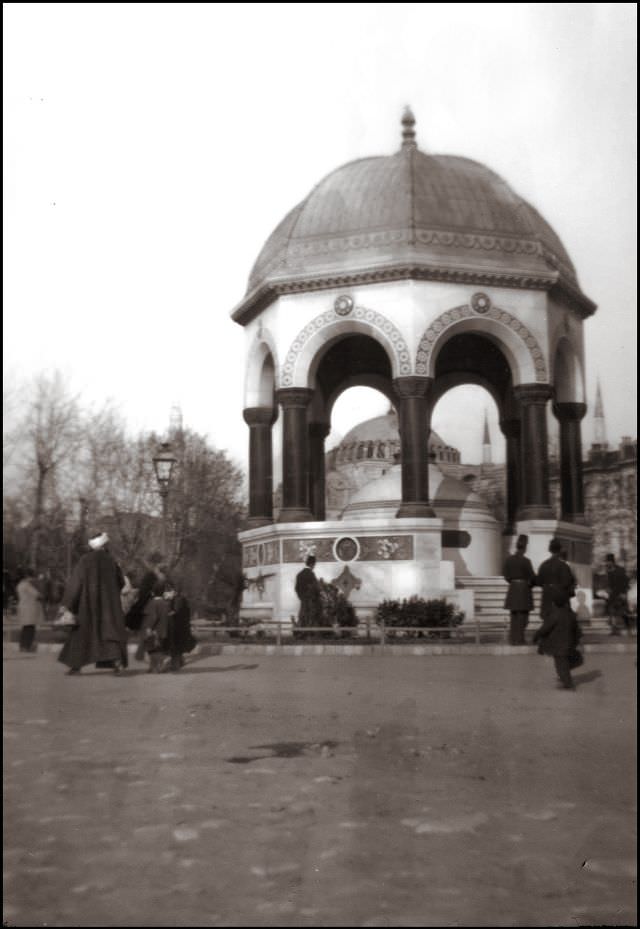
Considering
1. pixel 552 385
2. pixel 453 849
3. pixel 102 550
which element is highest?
pixel 552 385

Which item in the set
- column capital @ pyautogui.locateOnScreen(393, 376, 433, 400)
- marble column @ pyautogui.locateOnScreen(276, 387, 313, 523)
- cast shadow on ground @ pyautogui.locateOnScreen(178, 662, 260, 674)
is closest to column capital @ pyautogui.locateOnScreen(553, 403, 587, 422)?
column capital @ pyautogui.locateOnScreen(393, 376, 433, 400)

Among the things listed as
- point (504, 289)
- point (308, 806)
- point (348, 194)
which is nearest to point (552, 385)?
point (504, 289)

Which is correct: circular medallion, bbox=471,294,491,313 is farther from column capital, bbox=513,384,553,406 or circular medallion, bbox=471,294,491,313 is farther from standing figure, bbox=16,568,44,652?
standing figure, bbox=16,568,44,652

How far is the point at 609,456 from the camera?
5.61 m

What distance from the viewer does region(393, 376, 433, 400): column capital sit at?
20.7m

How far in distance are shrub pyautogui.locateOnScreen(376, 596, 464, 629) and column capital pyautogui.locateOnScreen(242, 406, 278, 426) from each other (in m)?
5.15

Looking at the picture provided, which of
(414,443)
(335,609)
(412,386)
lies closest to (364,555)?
(414,443)

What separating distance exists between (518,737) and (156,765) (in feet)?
6.77

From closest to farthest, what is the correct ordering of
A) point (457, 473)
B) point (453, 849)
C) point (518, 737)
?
point (453, 849), point (518, 737), point (457, 473)

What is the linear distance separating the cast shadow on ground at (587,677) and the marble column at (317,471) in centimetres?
1683

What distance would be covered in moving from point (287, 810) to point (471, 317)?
17.6m

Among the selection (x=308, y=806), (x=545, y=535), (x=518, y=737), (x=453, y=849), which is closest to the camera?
(x=453, y=849)

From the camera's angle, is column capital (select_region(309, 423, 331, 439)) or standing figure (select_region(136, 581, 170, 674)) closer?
standing figure (select_region(136, 581, 170, 674))

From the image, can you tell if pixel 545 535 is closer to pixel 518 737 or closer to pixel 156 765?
pixel 518 737
